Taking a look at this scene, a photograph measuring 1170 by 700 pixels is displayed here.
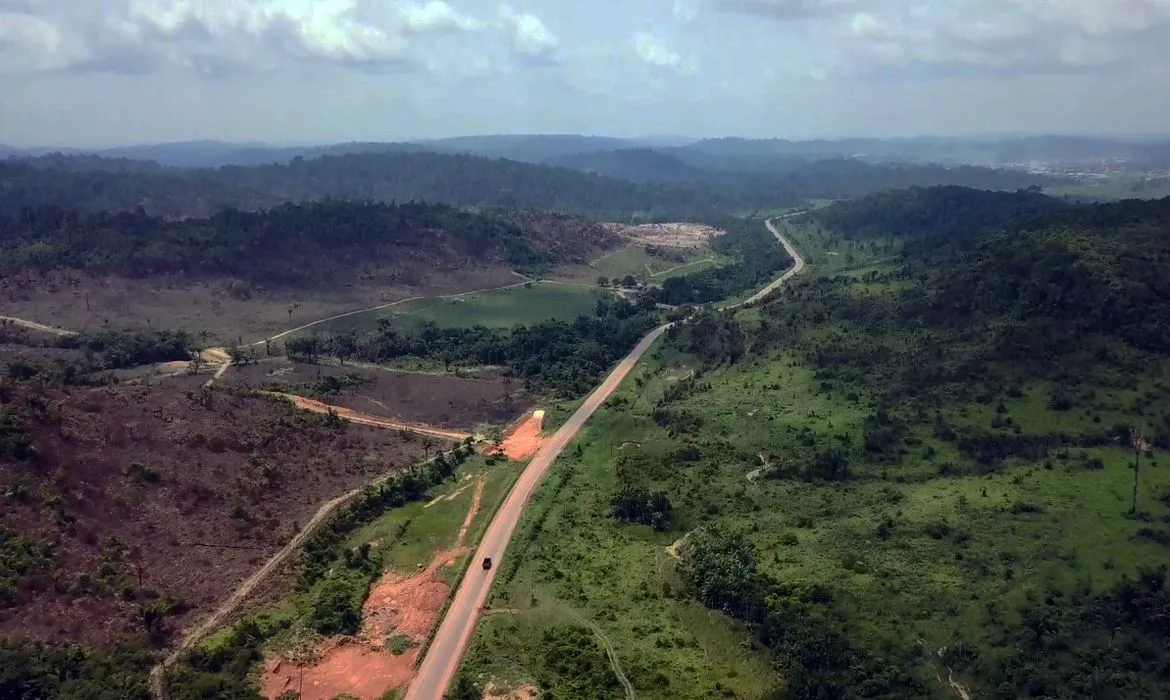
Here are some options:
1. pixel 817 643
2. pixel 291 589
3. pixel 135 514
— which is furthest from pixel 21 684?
pixel 817 643

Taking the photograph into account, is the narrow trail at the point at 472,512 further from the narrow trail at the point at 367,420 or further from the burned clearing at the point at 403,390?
the burned clearing at the point at 403,390

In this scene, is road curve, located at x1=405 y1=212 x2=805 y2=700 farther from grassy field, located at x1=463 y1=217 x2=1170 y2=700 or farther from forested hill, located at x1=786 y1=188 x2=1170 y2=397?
forested hill, located at x1=786 y1=188 x2=1170 y2=397

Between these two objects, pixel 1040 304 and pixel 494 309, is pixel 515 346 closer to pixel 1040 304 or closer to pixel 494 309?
pixel 494 309

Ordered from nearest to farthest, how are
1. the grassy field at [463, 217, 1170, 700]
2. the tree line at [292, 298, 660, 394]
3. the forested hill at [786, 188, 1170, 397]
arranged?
the grassy field at [463, 217, 1170, 700] < the forested hill at [786, 188, 1170, 397] < the tree line at [292, 298, 660, 394]

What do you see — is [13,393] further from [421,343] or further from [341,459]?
[421,343]

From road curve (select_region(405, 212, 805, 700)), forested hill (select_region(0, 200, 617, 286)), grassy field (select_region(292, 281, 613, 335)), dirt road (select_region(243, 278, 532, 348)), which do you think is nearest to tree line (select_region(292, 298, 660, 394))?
grassy field (select_region(292, 281, 613, 335))

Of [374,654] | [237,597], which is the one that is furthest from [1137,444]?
[237,597]

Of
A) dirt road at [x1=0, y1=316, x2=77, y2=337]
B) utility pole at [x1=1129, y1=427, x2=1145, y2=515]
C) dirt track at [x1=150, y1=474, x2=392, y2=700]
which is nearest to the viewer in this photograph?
dirt track at [x1=150, y1=474, x2=392, y2=700]

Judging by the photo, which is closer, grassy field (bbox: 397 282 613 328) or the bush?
the bush
